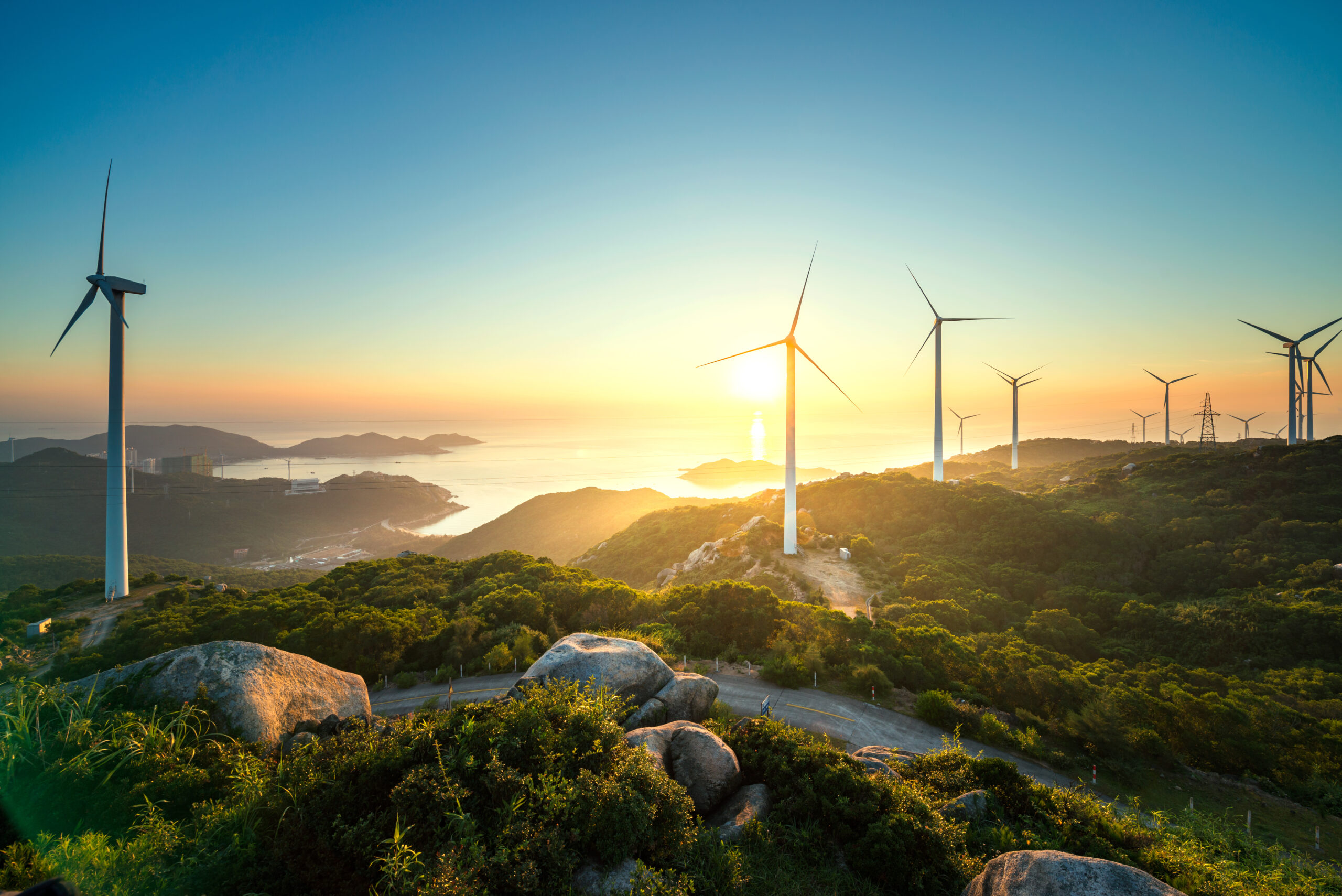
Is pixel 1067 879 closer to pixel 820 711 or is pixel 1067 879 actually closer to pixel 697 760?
pixel 697 760

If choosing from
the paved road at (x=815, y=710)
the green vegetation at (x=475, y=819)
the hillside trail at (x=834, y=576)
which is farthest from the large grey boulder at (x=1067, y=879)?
the hillside trail at (x=834, y=576)

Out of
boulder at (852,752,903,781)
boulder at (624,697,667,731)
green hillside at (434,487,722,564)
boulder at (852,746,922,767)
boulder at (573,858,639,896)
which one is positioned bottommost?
green hillside at (434,487,722,564)

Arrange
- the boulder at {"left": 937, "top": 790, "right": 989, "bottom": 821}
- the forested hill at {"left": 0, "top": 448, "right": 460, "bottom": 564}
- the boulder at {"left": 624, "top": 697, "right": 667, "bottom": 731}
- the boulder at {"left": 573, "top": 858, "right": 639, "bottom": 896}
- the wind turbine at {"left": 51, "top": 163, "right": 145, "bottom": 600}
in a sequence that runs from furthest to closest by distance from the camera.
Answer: the forested hill at {"left": 0, "top": 448, "right": 460, "bottom": 564} < the wind turbine at {"left": 51, "top": 163, "right": 145, "bottom": 600} < the boulder at {"left": 624, "top": 697, "right": 667, "bottom": 731} < the boulder at {"left": 937, "top": 790, "right": 989, "bottom": 821} < the boulder at {"left": 573, "top": 858, "right": 639, "bottom": 896}

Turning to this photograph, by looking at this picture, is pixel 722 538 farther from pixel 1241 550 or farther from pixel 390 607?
pixel 1241 550

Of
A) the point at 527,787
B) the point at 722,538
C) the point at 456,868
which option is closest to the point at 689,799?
the point at 527,787

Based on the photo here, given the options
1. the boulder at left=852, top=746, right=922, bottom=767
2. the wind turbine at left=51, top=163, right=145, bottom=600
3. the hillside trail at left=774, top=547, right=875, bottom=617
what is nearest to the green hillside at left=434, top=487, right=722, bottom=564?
the hillside trail at left=774, top=547, right=875, bottom=617

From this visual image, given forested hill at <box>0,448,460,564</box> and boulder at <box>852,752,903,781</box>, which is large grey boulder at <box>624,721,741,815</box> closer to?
boulder at <box>852,752,903,781</box>

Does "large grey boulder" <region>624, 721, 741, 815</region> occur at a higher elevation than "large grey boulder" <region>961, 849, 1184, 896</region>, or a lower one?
lower

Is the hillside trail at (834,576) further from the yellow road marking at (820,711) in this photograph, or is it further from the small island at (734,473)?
the small island at (734,473)
